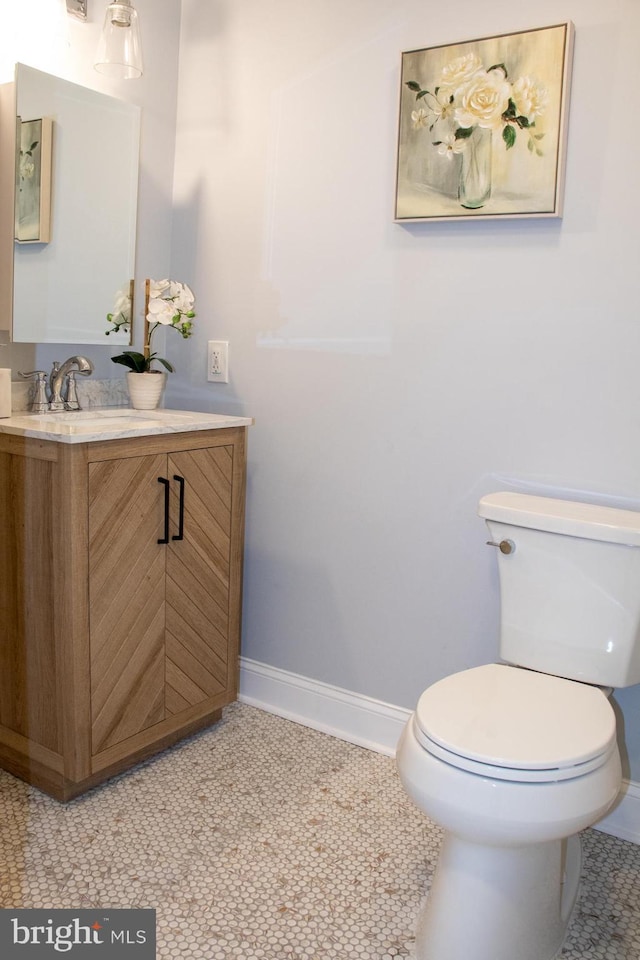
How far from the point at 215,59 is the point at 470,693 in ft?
6.33

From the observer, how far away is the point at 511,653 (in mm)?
1817

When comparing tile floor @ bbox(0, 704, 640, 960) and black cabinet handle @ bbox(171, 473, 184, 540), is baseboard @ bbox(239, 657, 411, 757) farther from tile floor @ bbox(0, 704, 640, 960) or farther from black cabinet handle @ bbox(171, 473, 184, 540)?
black cabinet handle @ bbox(171, 473, 184, 540)

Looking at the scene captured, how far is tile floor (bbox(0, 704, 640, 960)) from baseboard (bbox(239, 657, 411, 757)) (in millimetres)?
97

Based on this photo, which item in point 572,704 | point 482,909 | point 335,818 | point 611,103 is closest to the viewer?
point 482,909

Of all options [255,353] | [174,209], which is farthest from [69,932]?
[174,209]

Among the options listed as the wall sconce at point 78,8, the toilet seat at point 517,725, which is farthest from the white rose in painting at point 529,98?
the toilet seat at point 517,725

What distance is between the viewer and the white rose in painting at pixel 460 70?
6.20ft

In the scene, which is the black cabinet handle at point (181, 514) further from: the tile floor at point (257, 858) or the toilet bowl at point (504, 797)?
the toilet bowl at point (504, 797)

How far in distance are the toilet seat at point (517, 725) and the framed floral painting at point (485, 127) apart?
3.45ft

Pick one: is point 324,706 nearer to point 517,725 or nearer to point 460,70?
point 517,725

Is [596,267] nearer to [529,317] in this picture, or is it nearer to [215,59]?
[529,317]

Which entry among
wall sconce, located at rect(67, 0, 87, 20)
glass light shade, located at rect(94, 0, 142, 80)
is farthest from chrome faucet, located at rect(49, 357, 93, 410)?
wall sconce, located at rect(67, 0, 87, 20)

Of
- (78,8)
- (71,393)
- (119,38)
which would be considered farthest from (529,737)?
(78,8)

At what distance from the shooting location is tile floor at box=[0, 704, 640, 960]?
61.1 inches
